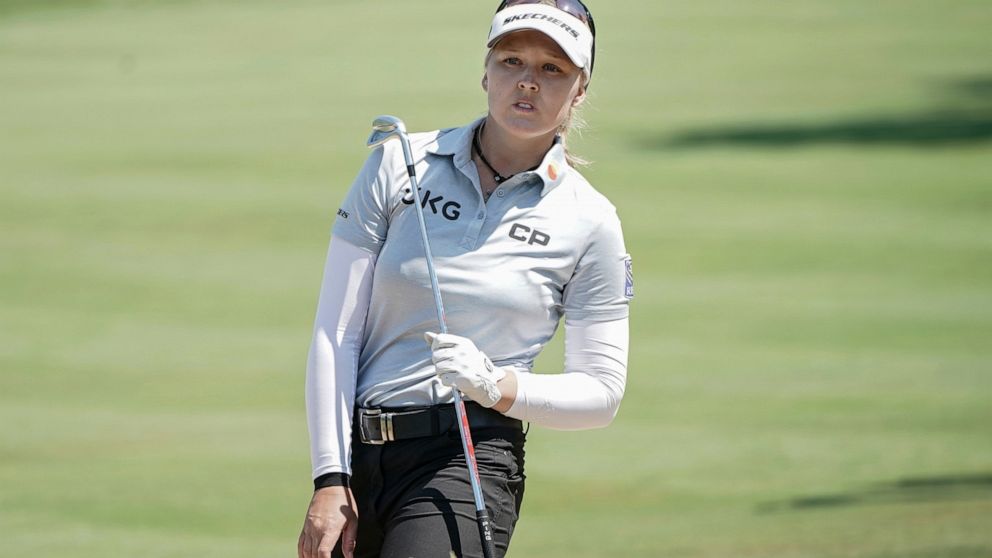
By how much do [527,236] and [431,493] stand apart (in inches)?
24.4

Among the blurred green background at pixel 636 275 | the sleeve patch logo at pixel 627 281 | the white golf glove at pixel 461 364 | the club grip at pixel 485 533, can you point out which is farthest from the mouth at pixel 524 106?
the blurred green background at pixel 636 275

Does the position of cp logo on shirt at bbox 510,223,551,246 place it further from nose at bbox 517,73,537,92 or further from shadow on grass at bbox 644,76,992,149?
shadow on grass at bbox 644,76,992,149

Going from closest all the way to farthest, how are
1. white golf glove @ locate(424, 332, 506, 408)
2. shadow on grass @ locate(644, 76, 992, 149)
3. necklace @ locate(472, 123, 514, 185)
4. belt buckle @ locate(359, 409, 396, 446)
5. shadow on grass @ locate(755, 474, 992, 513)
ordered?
white golf glove @ locate(424, 332, 506, 408) → belt buckle @ locate(359, 409, 396, 446) → necklace @ locate(472, 123, 514, 185) → shadow on grass @ locate(755, 474, 992, 513) → shadow on grass @ locate(644, 76, 992, 149)

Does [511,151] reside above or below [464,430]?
above

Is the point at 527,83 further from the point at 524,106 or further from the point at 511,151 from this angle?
the point at 511,151

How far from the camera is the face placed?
13.1 ft

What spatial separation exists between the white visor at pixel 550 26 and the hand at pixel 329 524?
3.59ft

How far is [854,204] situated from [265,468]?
31.0ft

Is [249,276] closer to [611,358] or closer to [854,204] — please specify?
[854,204]

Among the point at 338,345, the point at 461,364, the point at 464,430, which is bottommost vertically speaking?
the point at 464,430

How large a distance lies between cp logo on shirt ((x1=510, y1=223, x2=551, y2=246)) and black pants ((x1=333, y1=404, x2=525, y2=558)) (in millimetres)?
407

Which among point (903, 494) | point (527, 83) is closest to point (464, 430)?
point (527, 83)

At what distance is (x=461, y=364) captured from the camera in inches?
147

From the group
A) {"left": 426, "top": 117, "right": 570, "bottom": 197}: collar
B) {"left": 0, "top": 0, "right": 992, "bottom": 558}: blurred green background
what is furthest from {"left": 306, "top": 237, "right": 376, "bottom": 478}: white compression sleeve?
{"left": 0, "top": 0, "right": 992, "bottom": 558}: blurred green background
